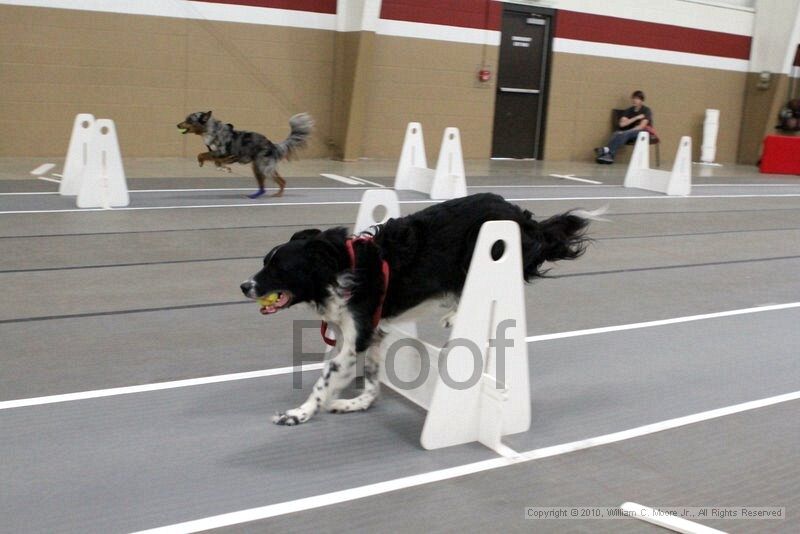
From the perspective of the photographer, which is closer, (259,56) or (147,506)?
(147,506)

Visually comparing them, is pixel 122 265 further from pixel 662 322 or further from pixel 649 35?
pixel 649 35

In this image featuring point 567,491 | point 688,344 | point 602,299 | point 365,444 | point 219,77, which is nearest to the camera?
point 567,491

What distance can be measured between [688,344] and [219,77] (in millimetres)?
9384

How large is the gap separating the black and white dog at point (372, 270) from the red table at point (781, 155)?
13.6 meters

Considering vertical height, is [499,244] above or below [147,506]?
above

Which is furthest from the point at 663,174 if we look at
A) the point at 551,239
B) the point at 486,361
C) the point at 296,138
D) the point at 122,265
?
the point at 486,361

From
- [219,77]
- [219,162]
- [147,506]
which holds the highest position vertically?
[219,77]

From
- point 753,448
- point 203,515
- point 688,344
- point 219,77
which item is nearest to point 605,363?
point 688,344

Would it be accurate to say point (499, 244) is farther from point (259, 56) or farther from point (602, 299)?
point (259, 56)

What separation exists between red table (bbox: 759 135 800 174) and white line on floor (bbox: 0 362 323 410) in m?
14.0

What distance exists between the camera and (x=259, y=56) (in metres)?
12.4

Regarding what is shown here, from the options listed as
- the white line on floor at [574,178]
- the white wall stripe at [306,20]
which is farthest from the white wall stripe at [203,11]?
the white line on floor at [574,178]

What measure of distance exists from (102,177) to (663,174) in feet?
23.5

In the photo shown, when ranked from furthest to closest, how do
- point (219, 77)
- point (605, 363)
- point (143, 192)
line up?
point (219, 77) → point (143, 192) → point (605, 363)
